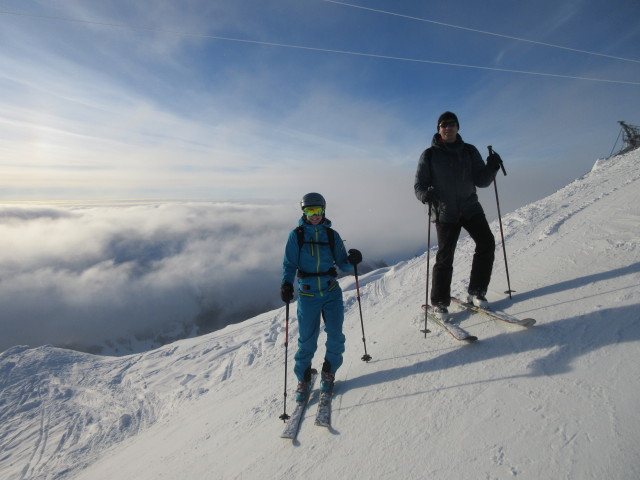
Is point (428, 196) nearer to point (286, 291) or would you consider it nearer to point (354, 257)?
point (354, 257)

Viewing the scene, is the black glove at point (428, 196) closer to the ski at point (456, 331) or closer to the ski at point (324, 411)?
the ski at point (456, 331)

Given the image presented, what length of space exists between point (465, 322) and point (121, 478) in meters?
6.24

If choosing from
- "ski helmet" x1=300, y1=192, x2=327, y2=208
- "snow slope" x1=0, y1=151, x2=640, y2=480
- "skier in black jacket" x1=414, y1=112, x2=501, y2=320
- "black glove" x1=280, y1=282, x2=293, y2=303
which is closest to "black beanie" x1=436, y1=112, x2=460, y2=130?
"skier in black jacket" x1=414, y1=112, x2=501, y2=320

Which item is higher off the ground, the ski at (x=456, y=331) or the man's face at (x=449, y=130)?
the man's face at (x=449, y=130)

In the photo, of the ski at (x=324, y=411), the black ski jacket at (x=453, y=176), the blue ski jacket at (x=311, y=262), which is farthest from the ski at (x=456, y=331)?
the ski at (x=324, y=411)

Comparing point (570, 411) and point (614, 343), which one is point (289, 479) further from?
point (614, 343)

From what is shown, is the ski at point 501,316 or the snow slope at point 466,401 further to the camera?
the ski at point 501,316

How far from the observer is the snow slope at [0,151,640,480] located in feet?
7.95

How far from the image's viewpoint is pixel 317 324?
4.34 metres

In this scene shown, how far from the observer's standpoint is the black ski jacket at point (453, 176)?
4457mm

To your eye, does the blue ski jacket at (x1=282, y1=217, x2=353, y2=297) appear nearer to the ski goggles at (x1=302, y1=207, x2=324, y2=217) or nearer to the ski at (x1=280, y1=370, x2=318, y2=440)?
the ski goggles at (x1=302, y1=207, x2=324, y2=217)

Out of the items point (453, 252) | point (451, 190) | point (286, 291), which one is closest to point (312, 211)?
point (286, 291)

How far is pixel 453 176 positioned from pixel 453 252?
44.8 inches

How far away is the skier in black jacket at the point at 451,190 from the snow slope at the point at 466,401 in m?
0.92
